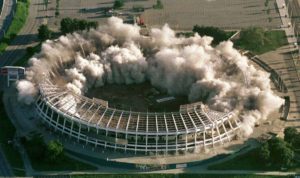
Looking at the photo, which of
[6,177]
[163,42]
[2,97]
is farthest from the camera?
[163,42]

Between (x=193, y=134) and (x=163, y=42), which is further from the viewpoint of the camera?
(x=163, y=42)

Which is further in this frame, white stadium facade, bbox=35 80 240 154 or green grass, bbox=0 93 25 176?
white stadium facade, bbox=35 80 240 154

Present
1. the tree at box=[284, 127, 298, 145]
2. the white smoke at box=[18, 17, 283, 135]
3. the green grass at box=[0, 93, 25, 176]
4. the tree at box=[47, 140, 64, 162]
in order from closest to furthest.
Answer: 1. the tree at box=[47, 140, 64, 162]
2. the green grass at box=[0, 93, 25, 176]
3. the tree at box=[284, 127, 298, 145]
4. the white smoke at box=[18, 17, 283, 135]

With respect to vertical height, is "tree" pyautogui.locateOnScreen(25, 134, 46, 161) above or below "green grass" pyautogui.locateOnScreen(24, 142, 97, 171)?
above

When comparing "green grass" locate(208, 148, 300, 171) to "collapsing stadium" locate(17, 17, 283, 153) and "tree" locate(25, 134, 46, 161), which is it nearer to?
"collapsing stadium" locate(17, 17, 283, 153)

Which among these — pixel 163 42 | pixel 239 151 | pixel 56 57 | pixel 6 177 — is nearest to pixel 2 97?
pixel 56 57

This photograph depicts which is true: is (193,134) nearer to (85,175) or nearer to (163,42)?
(85,175)

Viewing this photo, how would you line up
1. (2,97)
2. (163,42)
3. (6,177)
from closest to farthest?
1. (6,177)
2. (2,97)
3. (163,42)

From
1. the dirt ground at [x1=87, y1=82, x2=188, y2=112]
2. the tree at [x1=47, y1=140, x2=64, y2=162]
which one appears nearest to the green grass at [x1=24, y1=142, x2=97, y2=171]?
the tree at [x1=47, y1=140, x2=64, y2=162]
